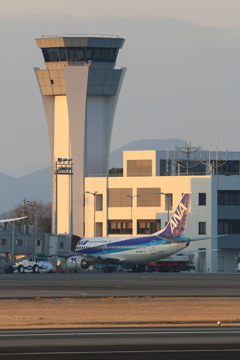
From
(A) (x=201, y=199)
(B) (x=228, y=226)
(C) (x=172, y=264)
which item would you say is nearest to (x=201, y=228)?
(A) (x=201, y=199)

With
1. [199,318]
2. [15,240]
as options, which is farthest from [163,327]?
[15,240]

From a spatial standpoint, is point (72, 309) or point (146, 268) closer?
point (72, 309)

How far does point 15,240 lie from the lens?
109812 mm

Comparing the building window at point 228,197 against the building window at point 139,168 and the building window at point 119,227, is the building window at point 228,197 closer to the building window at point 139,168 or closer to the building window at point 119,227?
the building window at point 119,227

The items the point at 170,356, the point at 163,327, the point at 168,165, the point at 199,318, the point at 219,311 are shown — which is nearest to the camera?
the point at 170,356

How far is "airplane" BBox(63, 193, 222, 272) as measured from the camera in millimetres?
94750

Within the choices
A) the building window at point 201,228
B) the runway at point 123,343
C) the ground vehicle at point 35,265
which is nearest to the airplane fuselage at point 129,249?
the ground vehicle at point 35,265

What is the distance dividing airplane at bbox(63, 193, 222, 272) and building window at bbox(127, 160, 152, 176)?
146ft

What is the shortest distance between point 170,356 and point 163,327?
870 cm

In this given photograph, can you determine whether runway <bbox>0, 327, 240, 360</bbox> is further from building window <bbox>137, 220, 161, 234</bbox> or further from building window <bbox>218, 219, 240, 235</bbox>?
building window <bbox>137, 220, 161, 234</bbox>

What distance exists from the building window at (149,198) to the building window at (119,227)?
3837mm

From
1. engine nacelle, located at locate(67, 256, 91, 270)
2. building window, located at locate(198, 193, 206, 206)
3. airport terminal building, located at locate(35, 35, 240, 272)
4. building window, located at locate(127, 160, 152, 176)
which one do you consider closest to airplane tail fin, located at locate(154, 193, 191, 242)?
engine nacelle, located at locate(67, 256, 91, 270)

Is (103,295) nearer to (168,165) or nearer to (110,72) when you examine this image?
(110,72)

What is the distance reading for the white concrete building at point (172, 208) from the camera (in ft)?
418
